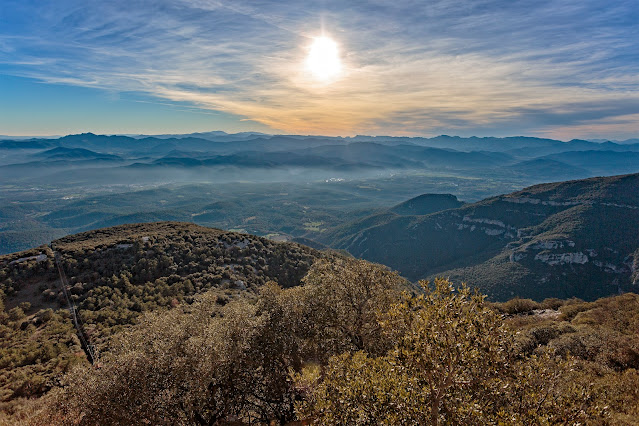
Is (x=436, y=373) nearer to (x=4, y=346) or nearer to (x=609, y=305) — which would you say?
(x=4, y=346)

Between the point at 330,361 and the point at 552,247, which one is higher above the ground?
the point at 330,361

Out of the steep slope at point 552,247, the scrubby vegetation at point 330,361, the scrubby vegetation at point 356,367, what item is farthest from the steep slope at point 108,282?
the steep slope at point 552,247

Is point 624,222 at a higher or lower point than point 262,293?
lower

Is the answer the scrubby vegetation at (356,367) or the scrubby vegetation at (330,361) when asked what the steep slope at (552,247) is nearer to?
the scrubby vegetation at (330,361)

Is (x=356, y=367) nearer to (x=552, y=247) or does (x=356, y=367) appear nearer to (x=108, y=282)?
(x=108, y=282)

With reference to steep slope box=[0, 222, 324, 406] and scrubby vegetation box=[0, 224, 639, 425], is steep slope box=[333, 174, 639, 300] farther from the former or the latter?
steep slope box=[0, 222, 324, 406]

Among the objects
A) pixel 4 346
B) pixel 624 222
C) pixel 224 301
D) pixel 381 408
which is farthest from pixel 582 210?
pixel 4 346

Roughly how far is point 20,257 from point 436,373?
214ft

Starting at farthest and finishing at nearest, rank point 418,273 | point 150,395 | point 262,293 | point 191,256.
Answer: point 418,273, point 191,256, point 262,293, point 150,395

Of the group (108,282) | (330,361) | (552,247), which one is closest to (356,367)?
(330,361)

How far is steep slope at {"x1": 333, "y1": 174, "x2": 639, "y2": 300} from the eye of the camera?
120 m

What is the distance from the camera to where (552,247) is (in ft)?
451

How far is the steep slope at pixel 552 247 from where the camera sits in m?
120

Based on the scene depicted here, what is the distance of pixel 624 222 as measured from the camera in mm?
134875
